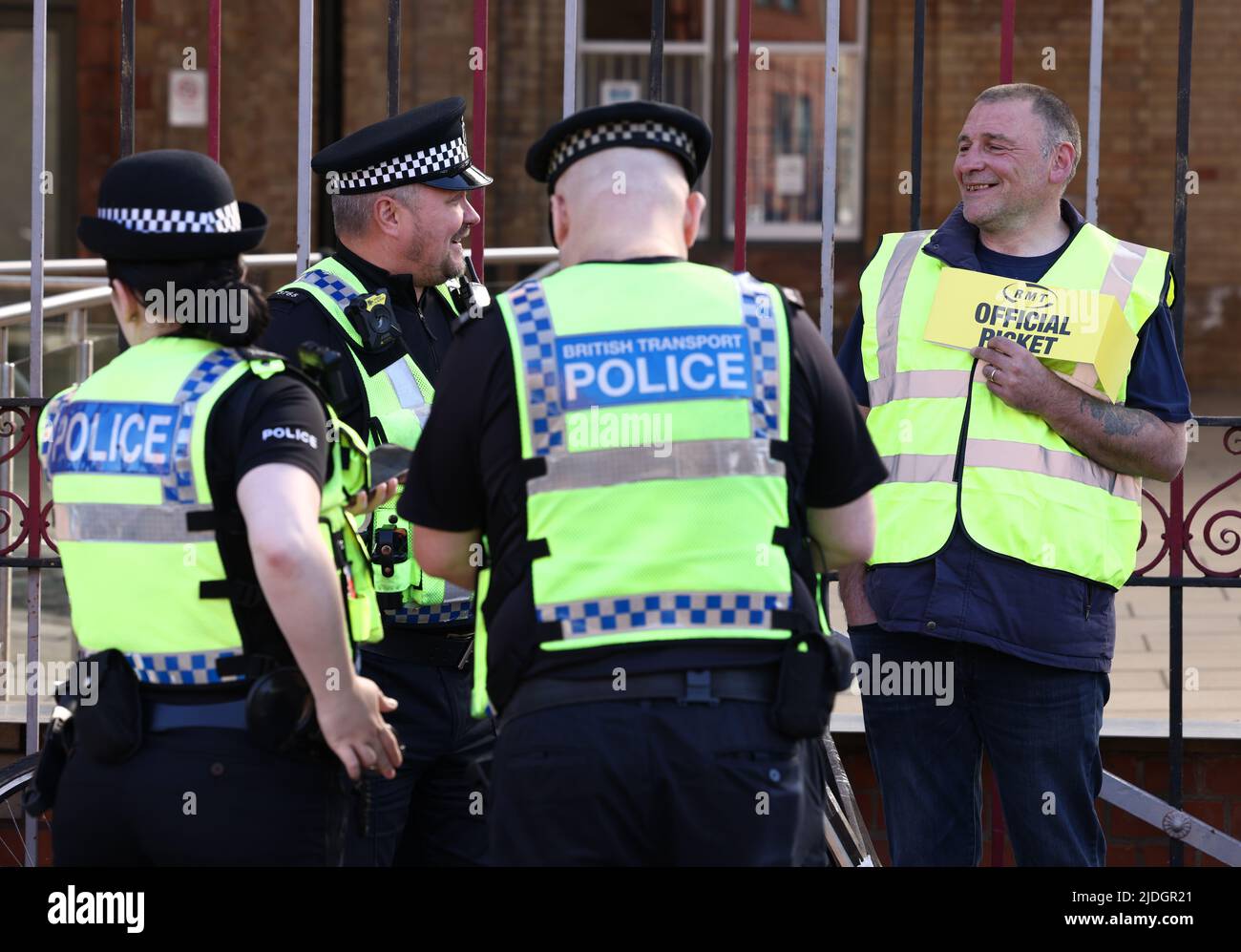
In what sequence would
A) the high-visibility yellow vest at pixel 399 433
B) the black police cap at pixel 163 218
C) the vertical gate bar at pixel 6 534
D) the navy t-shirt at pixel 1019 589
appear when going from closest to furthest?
the black police cap at pixel 163 218
the high-visibility yellow vest at pixel 399 433
the navy t-shirt at pixel 1019 589
the vertical gate bar at pixel 6 534

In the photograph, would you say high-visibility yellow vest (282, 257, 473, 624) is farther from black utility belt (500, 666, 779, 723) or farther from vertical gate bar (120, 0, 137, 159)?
vertical gate bar (120, 0, 137, 159)

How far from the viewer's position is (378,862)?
10.7ft

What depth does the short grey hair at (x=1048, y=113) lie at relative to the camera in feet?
11.9

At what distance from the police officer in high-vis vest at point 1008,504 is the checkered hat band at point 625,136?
44.1 inches

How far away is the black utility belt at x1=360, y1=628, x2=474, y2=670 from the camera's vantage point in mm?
3369

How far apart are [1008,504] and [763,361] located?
1126mm

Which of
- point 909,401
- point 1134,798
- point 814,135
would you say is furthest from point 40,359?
point 814,135

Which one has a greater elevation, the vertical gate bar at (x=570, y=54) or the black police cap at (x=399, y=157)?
the vertical gate bar at (x=570, y=54)

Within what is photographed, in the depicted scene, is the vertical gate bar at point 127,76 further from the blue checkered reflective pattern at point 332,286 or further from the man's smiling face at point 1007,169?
the man's smiling face at point 1007,169

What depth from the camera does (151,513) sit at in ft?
8.61

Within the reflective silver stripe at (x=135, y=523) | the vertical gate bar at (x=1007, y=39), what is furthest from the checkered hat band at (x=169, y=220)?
the vertical gate bar at (x=1007, y=39)

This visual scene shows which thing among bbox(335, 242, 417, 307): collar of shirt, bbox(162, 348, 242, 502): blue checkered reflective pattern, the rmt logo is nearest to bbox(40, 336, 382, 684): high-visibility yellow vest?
bbox(162, 348, 242, 502): blue checkered reflective pattern

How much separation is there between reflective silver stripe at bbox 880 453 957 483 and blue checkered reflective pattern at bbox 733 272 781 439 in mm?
1049

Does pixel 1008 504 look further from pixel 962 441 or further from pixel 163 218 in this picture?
pixel 163 218
